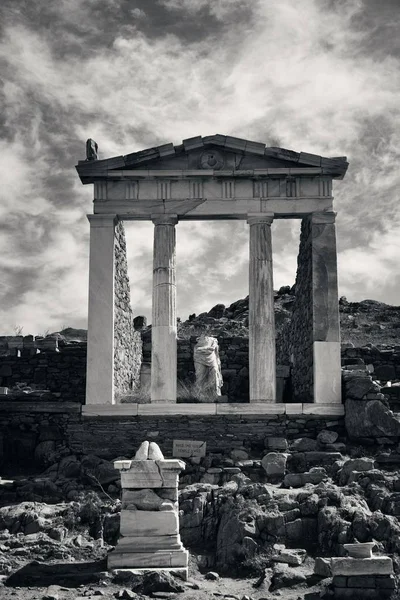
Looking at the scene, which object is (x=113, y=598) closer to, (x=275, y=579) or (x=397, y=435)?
(x=275, y=579)

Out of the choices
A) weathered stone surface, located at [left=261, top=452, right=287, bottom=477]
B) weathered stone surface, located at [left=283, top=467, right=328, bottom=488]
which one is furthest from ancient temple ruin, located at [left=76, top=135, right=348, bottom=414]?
weathered stone surface, located at [left=283, top=467, right=328, bottom=488]

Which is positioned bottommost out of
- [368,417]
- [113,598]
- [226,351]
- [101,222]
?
[113,598]

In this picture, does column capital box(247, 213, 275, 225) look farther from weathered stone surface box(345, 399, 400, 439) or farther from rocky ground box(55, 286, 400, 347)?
rocky ground box(55, 286, 400, 347)

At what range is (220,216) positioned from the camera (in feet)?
63.9

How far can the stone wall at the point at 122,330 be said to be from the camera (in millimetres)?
19375

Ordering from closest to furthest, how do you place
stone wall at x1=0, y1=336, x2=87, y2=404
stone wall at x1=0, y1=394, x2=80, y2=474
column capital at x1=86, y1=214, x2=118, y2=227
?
Answer: stone wall at x1=0, y1=394, x2=80, y2=474, column capital at x1=86, y1=214, x2=118, y2=227, stone wall at x1=0, y1=336, x2=87, y2=404

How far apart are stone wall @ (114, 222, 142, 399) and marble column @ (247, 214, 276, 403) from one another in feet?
9.37

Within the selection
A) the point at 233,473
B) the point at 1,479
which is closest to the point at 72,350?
the point at 1,479

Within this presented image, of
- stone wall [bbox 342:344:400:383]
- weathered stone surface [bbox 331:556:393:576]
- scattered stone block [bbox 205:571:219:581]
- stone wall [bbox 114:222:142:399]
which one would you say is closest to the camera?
weathered stone surface [bbox 331:556:393:576]

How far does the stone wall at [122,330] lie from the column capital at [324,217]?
4236 millimetres

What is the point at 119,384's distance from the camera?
19.3 metres

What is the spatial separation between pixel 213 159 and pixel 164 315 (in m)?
3.58

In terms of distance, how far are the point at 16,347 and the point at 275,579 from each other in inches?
483

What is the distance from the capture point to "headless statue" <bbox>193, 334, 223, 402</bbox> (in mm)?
18406
